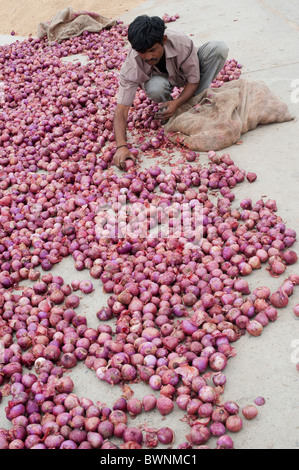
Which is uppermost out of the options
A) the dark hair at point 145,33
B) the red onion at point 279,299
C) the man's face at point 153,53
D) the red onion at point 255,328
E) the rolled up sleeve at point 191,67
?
the dark hair at point 145,33

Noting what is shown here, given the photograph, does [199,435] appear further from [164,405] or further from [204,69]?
[204,69]

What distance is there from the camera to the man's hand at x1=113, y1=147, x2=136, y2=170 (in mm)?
3853

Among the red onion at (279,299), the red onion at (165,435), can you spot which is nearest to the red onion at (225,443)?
the red onion at (165,435)

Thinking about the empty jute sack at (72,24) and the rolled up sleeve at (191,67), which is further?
the empty jute sack at (72,24)

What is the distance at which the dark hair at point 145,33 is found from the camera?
132 inches

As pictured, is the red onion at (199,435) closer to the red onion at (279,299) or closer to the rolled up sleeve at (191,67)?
the red onion at (279,299)

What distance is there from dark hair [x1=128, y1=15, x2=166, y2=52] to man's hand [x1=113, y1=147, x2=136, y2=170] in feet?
2.83

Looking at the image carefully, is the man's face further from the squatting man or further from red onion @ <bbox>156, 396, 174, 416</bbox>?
red onion @ <bbox>156, 396, 174, 416</bbox>

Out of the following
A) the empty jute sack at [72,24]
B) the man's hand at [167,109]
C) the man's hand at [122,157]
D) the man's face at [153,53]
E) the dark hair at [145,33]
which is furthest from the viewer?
the empty jute sack at [72,24]

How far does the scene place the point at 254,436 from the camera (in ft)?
6.23

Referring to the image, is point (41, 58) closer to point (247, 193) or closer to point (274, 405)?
point (247, 193)

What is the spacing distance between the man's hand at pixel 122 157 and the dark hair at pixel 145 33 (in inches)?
34.0

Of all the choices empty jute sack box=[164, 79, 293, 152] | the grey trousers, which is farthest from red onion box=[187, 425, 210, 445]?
the grey trousers
